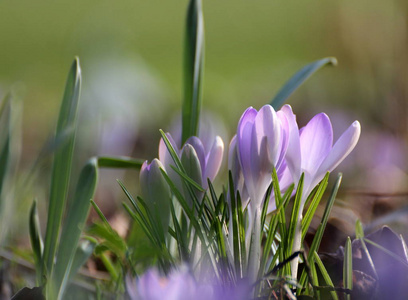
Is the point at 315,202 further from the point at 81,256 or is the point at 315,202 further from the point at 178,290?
the point at 81,256

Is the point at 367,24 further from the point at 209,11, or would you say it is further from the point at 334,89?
the point at 209,11

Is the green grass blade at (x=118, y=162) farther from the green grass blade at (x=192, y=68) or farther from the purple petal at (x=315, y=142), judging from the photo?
the purple petal at (x=315, y=142)

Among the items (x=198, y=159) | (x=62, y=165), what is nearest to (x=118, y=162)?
(x=62, y=165)

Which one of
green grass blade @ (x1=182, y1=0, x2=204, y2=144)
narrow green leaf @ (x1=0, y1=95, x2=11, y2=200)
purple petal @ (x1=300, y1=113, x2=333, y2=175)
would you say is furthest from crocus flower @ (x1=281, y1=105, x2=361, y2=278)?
narrow green leaf @ (x1=0, y1=95, x2=11, y2=200)

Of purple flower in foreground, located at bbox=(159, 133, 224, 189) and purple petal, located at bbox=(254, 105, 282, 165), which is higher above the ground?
purple petal, located at bbox=(254, 105, 282, 165)

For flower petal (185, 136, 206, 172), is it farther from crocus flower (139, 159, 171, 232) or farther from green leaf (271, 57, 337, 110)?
green leaf (271, 57, 337, 110)
